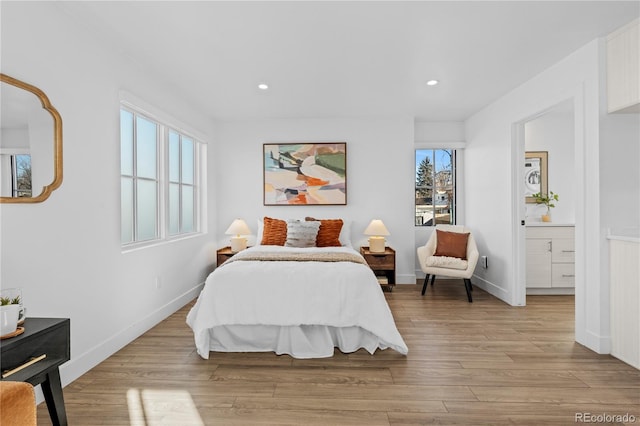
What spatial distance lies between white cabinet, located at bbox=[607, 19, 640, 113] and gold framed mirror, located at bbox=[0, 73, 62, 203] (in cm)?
384

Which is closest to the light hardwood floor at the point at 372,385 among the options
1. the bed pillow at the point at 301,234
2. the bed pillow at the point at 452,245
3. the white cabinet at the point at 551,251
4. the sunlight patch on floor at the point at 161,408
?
the sunlight patch on floor at the point at 161,408

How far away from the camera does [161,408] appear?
6.77 feet

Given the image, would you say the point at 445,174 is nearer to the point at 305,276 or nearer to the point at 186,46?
the point at 305,276

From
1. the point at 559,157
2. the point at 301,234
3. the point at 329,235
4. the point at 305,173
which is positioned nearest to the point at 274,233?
the point at 301,234

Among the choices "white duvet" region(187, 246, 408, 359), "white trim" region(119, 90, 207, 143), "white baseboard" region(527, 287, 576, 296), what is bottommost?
"white baseboard" region(527, 287, 576, 296)

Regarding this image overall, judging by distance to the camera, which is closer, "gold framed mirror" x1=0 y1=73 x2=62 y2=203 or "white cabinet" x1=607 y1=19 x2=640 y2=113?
"gold framed mirror" x1=0 y1=73 x2=62 y2=203

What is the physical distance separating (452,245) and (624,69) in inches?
103

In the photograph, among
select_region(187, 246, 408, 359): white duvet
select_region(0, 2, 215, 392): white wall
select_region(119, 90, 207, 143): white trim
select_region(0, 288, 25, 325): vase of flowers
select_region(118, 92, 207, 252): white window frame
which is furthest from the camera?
select_region(118, 92, 207, 252): white window frame

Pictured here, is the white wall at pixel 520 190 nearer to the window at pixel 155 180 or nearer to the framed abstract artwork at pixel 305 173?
the framed abstract artwork at pixel 305 173

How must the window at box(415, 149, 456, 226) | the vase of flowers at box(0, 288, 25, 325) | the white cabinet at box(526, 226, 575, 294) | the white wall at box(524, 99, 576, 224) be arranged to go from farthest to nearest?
1. the window at box(415, 149, 456, 226)
2. the white wall at box(524, 99, 576, 224)
3. the white cabinet at box(526, 226, 575, 294)
4. the vase of flowers at box(0, 288, 25, 325)

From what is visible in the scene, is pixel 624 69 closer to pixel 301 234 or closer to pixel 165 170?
pixel 301 234

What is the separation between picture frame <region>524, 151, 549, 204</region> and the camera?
5.25 m

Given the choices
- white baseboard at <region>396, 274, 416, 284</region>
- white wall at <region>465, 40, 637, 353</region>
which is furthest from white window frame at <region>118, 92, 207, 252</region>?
white wall at <region>465, 40, 637, 353</region>

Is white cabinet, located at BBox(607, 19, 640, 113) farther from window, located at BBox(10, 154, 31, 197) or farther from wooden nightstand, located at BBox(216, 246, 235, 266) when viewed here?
wooden nightstand, located at BBox(216, 246, 235, 266)
